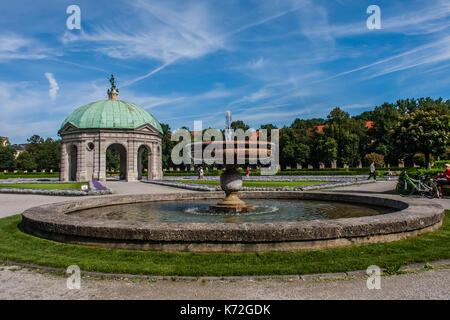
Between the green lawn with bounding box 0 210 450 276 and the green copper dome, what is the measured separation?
41.2 metres

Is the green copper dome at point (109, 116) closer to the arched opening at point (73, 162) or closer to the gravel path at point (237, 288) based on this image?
the arched opening at point (73, 162)

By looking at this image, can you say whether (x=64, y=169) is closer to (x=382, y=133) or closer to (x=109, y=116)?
(x=109, y=116)

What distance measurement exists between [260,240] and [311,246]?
0.95 m

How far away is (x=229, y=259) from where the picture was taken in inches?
217

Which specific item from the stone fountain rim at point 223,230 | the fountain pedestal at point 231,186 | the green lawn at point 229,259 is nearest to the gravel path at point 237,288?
the green lawn at point 229,259

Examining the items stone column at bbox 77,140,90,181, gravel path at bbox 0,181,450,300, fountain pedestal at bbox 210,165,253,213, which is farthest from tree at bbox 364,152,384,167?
gravel path at bbox 0,181,450,300

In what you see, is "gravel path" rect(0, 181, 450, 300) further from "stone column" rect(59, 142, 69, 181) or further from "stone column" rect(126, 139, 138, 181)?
"stone column" rect(59, 142, 69, 181)

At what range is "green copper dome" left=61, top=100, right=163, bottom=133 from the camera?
4538cm

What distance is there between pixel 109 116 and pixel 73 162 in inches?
333

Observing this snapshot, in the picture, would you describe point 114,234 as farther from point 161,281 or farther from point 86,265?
point 161,281

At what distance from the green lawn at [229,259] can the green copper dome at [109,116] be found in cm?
4115

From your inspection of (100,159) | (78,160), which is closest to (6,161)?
(78,160)

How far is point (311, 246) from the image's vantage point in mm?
5941
